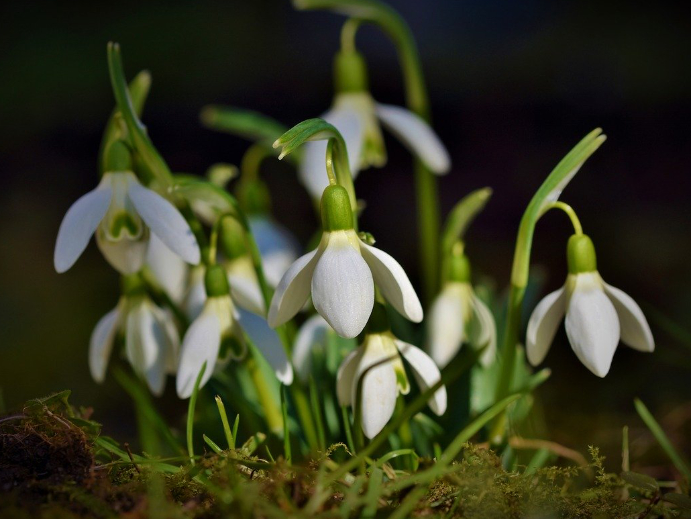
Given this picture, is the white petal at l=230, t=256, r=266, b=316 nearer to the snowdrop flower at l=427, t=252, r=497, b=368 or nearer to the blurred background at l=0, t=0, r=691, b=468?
the snowdrop flower at l=427, t=252, r=497, b=368

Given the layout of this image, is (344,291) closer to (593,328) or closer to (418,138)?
(593,328)

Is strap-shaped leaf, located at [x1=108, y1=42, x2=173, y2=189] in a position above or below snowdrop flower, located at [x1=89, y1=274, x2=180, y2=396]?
above

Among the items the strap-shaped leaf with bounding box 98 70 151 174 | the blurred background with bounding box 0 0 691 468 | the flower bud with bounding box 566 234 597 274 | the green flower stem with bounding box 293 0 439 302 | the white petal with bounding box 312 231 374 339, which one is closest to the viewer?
the white petal with bounding box 312 231 374 339

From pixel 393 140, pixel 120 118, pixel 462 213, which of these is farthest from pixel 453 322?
pixel 393 140

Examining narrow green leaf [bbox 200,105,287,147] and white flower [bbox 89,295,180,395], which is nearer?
white flower [bbox 89,295,180,395]

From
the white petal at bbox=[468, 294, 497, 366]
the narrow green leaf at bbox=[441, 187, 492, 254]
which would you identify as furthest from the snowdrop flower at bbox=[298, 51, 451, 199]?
the white petal at bbox=[468, 294, 497, 366]

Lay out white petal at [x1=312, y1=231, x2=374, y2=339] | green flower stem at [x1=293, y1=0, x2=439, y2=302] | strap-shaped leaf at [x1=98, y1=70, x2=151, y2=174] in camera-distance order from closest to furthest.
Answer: white petal at [x1=312, y1=231, x2=374, y2=339]
strap-shaped leaf at [x1=98, y1=70, x2=151, y2=174]
green flower stem at [x1=293, y1=0, x2=439, y2=302]
